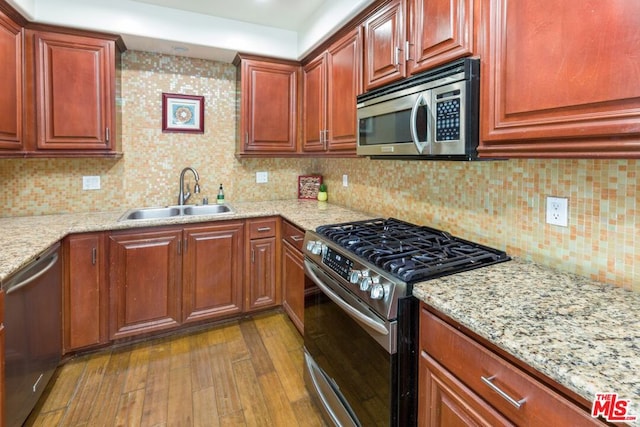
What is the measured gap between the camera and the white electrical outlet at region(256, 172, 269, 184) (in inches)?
128

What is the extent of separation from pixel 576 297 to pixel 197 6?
2877 mm

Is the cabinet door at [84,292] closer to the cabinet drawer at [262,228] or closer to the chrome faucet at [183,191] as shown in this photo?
the chrome faucet at [183,191]

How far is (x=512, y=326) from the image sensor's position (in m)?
0.90

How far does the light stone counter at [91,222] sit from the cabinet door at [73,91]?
52 cm

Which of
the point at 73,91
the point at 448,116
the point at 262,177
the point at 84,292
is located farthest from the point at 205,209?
the point at 448,116

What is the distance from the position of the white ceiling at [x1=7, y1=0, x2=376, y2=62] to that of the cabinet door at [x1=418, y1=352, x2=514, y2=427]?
1.96m

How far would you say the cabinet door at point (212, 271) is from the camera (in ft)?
8.09

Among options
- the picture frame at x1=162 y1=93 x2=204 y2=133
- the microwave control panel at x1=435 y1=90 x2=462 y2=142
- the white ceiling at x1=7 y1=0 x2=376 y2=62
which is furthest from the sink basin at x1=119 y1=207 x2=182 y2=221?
the microwave control panel at x1=435 y1=90 x2=462 y2=142

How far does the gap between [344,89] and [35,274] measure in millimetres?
2050

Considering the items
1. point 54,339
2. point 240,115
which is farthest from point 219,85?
point 54,339

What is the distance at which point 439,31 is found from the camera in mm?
1451

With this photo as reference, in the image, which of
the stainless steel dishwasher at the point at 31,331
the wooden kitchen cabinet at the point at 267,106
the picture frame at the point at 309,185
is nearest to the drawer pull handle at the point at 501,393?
the stainless steel dishwasher at the point at 31,331

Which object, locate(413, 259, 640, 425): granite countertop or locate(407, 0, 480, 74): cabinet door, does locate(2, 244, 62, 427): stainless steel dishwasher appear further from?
locate(407, 0, 480, 74): cabinet door

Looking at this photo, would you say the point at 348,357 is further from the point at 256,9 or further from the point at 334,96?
the point at 256,9
